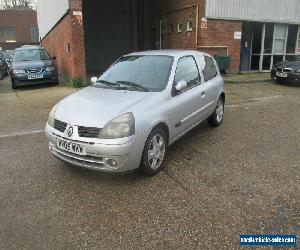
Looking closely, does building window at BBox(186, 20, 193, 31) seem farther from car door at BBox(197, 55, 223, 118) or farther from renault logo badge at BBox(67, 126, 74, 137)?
renault logo badge at BBox(67, 126, 74, 137)

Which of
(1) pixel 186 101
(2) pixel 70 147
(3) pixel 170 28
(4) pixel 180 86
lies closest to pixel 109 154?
(2) pixel 70 147

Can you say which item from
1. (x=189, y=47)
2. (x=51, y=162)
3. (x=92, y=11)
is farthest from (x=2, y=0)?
(x=51, y=162)

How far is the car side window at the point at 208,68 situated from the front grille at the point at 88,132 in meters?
2.73

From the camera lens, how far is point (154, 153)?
161 inches

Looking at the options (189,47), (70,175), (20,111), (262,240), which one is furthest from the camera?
(189,47)

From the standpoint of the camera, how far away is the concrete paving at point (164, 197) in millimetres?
2949

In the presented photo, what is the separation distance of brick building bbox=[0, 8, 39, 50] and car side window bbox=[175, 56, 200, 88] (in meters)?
48.7

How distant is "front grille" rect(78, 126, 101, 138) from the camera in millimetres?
3607

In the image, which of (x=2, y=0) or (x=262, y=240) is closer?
A: (x=262, y=240)

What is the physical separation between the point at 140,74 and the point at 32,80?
8489 millimetres

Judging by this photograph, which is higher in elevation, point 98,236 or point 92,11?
point 92,11

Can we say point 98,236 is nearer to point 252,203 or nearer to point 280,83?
point 252,203

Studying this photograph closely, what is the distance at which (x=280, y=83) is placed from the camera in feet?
43.0

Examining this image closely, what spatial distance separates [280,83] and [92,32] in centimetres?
1212
